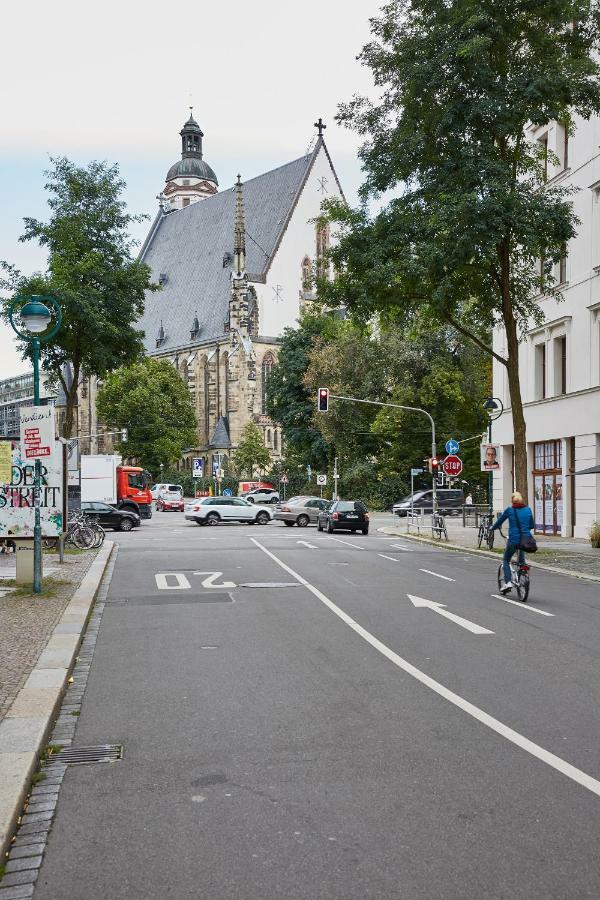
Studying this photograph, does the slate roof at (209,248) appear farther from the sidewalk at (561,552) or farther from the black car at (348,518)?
the sidewalk at (561,552)

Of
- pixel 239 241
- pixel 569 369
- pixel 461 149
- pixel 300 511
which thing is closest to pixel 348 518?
pixel 300 511

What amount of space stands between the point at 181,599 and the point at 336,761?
31.1 ft

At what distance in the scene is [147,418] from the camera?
9250 centimetres

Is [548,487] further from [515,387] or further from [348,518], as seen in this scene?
[515,387]

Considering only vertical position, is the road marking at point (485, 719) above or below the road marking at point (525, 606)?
above

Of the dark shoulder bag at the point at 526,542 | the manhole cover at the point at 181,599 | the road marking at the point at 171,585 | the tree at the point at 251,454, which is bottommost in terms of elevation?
the road marking at the point at 171,585

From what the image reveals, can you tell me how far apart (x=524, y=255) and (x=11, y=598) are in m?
15.7

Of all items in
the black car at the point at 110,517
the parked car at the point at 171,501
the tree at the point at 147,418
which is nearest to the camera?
the black car at the point at 110,517

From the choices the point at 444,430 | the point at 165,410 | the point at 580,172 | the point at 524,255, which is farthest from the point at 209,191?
the point at 524,255

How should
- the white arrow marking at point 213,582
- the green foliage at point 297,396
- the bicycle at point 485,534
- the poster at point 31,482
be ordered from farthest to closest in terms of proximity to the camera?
the green foliage at point 297,396 < the bicycle at point 485,534 < the white arrow marking at point 213,582 < the poster at point 31,482

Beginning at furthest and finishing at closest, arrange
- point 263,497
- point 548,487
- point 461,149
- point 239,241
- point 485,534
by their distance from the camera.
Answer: point 239,241 → point 263,497 → point 548,487 → point 485,534 → point 461,149

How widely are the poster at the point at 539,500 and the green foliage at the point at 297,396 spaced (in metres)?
37.4

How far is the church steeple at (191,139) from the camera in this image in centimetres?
12344

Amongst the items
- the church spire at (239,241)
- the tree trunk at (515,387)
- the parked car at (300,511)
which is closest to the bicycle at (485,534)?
the tree trunk at (515,387)
